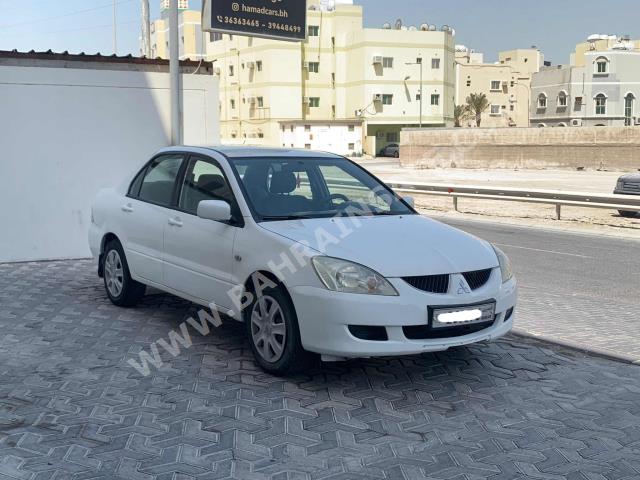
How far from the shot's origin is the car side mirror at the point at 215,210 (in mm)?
5660

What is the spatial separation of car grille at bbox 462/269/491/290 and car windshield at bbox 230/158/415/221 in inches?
47.0

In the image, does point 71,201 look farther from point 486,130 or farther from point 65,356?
point 486,130

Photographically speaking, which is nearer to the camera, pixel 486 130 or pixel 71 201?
pixel 71 201

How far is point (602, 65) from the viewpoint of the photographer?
96.6 m

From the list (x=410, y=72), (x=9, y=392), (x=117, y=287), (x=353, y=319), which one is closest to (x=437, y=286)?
(x=353, y=319)

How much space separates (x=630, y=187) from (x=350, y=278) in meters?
16.9

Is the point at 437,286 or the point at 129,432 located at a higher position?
the point at 437,286

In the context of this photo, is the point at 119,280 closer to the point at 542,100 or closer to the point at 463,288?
the point at 463,288

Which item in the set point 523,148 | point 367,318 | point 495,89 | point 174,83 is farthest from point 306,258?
point 495,89

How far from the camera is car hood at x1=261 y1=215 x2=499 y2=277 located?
16.4 feet

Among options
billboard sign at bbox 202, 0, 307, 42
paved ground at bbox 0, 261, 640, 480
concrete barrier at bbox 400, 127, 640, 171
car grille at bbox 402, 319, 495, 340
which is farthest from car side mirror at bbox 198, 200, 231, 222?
concrete barrier at bbox 400, 127, 640, 171

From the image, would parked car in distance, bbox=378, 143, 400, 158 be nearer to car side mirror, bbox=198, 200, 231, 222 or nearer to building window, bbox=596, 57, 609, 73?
building window, bbox=596, 57, 609, 73

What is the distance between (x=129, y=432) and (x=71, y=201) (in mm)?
6774

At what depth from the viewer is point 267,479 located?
3818mm
